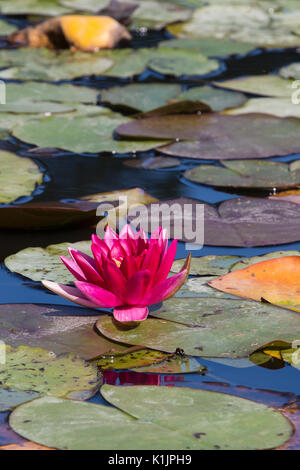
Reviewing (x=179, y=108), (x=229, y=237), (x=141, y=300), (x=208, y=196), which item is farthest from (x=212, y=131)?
(x=141, y=300)

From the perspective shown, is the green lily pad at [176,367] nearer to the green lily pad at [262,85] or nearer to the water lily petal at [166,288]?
the water lily petal at [166,288]

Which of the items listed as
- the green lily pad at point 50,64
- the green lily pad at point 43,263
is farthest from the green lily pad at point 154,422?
the green lily pad at point 50,64

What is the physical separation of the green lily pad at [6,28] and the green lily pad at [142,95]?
4.99 feet

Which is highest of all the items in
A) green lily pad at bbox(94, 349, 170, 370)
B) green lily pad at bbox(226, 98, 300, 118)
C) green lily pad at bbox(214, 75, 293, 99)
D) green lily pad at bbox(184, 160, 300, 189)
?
green lily pad at bbox(214, 75, 293, 99)

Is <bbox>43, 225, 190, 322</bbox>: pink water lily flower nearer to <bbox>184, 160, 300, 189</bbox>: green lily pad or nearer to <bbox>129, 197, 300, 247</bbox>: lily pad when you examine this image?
<bbox>129, 197, 300, 247</bbox>: lily pad

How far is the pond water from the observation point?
5.40 feet

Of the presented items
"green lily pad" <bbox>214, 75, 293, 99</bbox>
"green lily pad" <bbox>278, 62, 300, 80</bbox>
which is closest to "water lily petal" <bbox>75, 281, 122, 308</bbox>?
"green lily pad" <bbox>214, 75, 293, 99</bbox>

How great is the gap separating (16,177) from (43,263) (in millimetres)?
792

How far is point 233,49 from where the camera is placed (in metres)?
4.81

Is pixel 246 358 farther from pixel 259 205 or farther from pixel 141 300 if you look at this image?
pixel 259 205

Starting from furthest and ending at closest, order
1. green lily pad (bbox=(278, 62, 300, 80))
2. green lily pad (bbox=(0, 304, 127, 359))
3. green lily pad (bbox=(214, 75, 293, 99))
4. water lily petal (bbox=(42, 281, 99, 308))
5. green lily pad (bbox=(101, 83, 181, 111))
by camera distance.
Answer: green lily pad (bbox=(278, 62, 300, 80)) < green lily pad (bbox=(214, 75, 293, 99)) < green lily pad (bbox=(101, 83, 181, 111)) < water lily petal (bbox=(42, 281, 99, 308)) < green lily pad (bbox=(0, 304, 127, 359))

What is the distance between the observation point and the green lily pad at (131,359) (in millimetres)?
1719

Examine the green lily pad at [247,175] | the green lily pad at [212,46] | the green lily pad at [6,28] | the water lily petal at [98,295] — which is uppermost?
the green lily pad at [6,28]

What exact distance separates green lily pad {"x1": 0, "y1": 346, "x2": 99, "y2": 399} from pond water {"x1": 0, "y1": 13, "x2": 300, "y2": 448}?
5 cm
